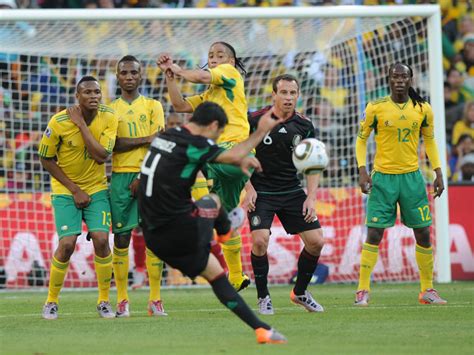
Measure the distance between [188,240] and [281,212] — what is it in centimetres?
276

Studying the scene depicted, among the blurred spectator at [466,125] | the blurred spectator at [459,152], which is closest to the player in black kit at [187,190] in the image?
the blurred spectator at [459,152]

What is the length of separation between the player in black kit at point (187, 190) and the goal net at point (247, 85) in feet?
22.4

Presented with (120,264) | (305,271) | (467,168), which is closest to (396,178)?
(305,271)

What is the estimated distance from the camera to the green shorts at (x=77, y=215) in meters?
10.1

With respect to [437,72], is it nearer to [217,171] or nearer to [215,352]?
[217,171]

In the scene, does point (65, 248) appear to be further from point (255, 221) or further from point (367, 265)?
point (367, 265)

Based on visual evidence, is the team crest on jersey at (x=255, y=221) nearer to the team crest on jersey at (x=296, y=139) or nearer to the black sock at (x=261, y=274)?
the black sock at (x=261, y=274)

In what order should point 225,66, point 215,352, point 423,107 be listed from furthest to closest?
1. point 423,107
2. point 225,66
3. point 215,352

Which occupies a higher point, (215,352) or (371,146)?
(371,146)

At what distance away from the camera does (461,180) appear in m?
16.9

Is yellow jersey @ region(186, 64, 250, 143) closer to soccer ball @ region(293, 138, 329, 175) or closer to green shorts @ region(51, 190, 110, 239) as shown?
soccer ball @ region(293, 138, 329, 175)

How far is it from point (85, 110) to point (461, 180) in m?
8.38

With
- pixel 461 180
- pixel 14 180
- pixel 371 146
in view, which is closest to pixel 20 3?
pixel 14 180

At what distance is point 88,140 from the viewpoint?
10039 mm
